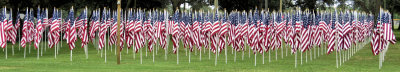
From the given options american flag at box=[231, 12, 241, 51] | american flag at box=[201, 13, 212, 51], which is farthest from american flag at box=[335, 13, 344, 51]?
american flag at box=[201, 13, 212, 51]

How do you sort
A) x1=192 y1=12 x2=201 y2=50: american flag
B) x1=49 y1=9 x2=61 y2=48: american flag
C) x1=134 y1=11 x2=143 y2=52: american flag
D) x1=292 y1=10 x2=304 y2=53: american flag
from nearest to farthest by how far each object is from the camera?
x1=292 y1=10 x2=304 y2=53: american flag, x1=192 y1=12 x2=201 y2=50: american flag, x1=134 y1=11 x2=143 y2=52: american flag, x1=49 y1=9 x2=61 y2=48: american flag

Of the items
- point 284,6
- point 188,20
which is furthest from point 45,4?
point 284,6

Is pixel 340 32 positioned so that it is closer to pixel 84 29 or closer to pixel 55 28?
pixel 84 29

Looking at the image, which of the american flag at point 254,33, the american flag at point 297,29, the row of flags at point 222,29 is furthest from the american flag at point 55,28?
the american flag at point 297,29

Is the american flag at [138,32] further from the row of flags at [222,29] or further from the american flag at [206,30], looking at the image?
the american flag at [206,30]

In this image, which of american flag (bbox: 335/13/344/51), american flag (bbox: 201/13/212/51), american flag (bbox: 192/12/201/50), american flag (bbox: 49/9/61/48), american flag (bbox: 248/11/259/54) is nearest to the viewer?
american flag (bbox: 335/13/344/51)

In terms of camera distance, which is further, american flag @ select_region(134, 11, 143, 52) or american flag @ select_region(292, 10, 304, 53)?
american flag @ select_region(134, 11, 143, 52)

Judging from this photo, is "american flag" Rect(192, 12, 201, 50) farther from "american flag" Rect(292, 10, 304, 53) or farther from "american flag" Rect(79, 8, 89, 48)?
"american flag" Rect(79, 8, 89, 48)

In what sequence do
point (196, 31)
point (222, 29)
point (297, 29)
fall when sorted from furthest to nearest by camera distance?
point (196, 31) < point (222, 29) < point (297, 29)

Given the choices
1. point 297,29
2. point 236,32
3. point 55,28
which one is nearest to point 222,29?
point 236,32

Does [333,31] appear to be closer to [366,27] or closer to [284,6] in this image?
[366,27]

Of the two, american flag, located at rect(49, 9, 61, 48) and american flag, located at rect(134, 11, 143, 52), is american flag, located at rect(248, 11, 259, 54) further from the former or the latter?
american flag, located at rect(49, 9, 61, 48)

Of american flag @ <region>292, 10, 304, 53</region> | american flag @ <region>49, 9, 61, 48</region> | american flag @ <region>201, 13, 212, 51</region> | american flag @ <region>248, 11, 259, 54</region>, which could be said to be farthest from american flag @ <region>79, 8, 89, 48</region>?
american flag @ <region>292, 10, 304, 53</region>

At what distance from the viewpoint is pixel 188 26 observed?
29625 millimetres
